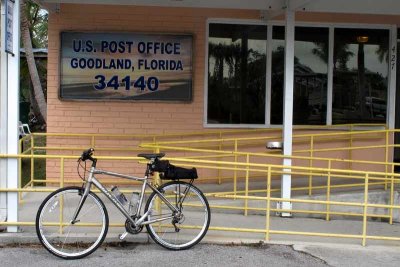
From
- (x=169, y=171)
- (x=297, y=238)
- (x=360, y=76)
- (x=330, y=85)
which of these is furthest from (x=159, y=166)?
(x=360, y=76)

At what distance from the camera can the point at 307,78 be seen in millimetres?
9453

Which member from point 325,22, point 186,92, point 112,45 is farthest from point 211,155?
point 325,22

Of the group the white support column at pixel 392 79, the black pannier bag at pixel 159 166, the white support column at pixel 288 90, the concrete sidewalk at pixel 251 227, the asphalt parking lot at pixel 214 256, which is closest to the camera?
the asphalt parking lot at pixel 214 256

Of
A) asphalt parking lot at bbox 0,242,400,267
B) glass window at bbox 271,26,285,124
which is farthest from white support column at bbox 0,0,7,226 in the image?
glass window at bbox 271,26,285,124

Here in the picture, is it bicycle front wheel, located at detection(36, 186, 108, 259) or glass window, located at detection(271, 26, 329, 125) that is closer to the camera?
bicycle front wheel, located at detection(36, 186, 108, 259)

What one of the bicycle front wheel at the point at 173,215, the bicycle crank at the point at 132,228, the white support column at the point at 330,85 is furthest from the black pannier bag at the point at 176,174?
the white support column at the point at 330,85

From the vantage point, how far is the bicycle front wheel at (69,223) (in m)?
5.48

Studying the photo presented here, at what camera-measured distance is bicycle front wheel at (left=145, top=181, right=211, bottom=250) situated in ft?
18.9

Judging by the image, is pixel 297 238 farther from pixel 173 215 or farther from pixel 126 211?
pixel 126 211

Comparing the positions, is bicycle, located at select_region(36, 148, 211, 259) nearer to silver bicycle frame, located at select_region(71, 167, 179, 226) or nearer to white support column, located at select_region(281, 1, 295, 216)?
silver bicycle frame, located at select_region(71, 167, 179, 226)

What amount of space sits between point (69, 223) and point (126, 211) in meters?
0.66

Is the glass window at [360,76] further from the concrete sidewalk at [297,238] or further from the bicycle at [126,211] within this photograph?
the bicycle at [126,211]

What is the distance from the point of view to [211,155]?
899 centimetres

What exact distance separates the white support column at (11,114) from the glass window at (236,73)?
3.89 m
